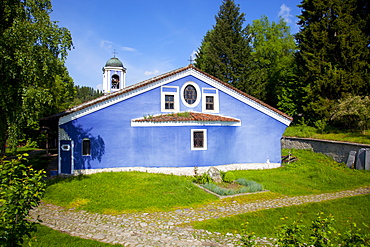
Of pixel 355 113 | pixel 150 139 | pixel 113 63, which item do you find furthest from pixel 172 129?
pixel 355 113

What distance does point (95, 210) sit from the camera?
9.10 m

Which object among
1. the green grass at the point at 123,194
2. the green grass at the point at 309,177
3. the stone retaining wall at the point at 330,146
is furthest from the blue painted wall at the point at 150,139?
the stone retaining wall at the point at 330,146

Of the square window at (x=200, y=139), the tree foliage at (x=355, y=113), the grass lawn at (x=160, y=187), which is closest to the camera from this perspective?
the grass lawn at (x=160, y=187)

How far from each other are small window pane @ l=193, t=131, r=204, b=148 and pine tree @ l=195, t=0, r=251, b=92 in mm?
21757

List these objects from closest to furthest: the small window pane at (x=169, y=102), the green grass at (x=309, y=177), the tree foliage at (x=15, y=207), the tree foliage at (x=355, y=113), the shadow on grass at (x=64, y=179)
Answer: the tree foliage at (x=15, y=207) < the green grass at (x=309, y=177) < the shadow on grass at (x=64, y=179) < the small window pane at (x=169, y=102) < the tree foliage at (x=355, y=113)

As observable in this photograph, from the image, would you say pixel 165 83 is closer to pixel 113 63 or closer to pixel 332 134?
pixel 113 63

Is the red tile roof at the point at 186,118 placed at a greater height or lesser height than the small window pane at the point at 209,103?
lesser

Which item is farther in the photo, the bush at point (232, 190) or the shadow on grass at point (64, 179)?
the shadow on grass at point (64, 179)

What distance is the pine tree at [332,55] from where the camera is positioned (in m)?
25.6

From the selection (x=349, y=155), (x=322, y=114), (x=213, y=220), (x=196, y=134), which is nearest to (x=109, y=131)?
(x=196, y=134)

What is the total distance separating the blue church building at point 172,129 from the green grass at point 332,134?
241 inches

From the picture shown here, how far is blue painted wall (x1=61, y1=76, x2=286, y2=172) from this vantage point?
14680mm

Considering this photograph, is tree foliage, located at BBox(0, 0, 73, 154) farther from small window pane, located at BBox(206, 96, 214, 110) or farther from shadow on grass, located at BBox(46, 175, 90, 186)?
small window pane, located at BBox(206, 96, 214, 110)

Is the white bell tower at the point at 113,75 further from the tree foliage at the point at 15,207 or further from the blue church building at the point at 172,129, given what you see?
the tree foliage at the point at 15,207
